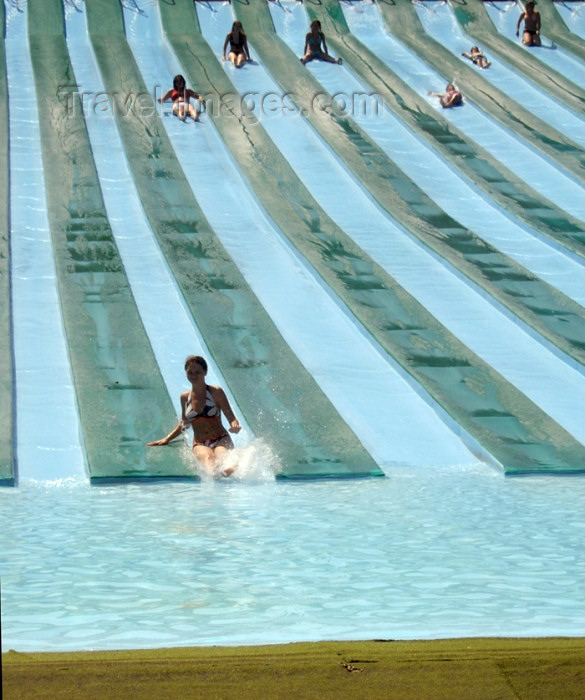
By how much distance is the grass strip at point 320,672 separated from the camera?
2.78 m

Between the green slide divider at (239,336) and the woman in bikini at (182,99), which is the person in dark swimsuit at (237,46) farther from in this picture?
the green slide divider at (239,336)

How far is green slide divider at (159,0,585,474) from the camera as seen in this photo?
20.5ft

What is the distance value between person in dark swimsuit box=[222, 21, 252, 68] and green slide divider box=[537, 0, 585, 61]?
456 centimetres

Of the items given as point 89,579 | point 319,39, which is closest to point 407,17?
point 319,39

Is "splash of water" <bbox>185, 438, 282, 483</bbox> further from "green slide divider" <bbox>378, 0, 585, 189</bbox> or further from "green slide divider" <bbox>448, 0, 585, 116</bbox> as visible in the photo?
"green slide divider" <bbox>448, 0, 585, 116</bbox>

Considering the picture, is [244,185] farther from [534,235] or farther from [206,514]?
[206,514]

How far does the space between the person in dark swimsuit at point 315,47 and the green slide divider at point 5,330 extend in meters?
4.23

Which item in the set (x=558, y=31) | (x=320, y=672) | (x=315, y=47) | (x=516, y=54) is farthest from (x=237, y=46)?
(x=320, y=672)

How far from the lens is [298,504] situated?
17.2ft

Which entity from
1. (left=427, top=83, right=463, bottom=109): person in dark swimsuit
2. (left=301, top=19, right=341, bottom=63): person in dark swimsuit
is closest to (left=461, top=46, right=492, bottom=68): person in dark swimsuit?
(left=427, top=83, right=463, bottom=109): person in dark swimsuit

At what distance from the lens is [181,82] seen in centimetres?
1217

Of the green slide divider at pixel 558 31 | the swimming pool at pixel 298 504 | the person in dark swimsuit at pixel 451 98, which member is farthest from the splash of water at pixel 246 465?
the green slide divider at pixel 558 31

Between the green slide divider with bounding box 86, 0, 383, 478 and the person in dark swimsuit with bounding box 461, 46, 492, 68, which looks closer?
the green slide divider with bounding box 86, 0, 383, 478

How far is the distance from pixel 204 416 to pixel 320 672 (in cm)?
318
